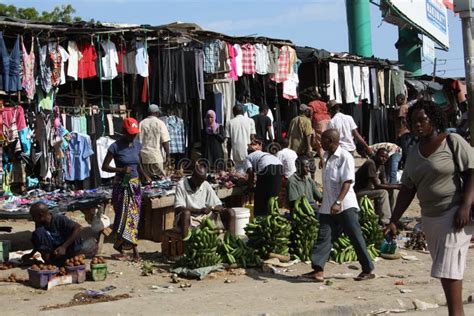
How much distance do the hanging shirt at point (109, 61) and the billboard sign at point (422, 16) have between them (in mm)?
9882

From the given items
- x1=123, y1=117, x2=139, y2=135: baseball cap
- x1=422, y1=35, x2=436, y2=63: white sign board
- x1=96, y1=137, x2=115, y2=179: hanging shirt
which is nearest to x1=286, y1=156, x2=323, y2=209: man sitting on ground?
x1=123, y1=117, x2=139, y2=135: baseball cap

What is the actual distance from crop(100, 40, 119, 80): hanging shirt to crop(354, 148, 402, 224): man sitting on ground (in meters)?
4.96

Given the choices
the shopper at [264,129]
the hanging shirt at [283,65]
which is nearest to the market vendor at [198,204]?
the shopper at [264,129]

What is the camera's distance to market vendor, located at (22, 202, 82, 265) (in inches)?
364

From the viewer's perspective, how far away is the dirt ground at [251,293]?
7.68 meters

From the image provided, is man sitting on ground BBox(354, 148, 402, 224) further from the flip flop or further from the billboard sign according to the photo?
the billboard sign

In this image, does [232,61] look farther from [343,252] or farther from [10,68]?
[343,252]

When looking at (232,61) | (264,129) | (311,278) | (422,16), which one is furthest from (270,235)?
(422,16)

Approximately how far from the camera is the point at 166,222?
1153 centimetres

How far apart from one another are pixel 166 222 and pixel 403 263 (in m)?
3.44

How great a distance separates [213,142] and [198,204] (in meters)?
5.58

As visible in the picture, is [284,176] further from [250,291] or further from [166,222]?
[250,291]

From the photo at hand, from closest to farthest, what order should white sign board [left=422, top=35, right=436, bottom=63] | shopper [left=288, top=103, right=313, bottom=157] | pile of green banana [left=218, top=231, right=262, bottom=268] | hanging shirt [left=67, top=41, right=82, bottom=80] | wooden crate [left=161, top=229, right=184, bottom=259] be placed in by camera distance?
pile of green banana [left=218, top=231, right=262, bottom=268], wooden crate [left=161, top=229, right=184, bottom=259], hanging shirt [left=67, top=41, right=82, bottom=80], shopper [left=288, top=103, right=313, bottom=157], white sign board [left=422, top=35, right=436, bottom=63]

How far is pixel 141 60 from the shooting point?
580 inches
